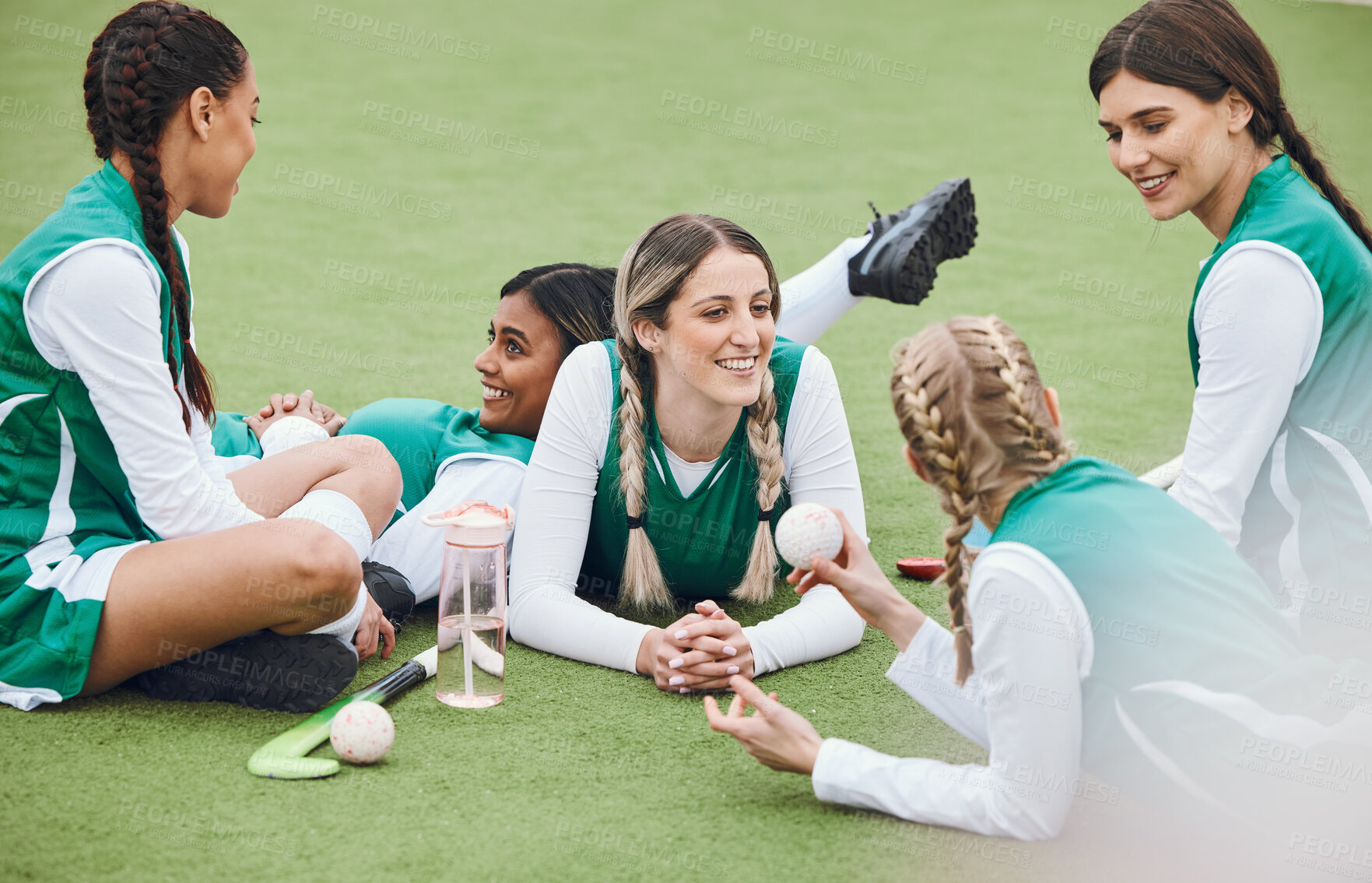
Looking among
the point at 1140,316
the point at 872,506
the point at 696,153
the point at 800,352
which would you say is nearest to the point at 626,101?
the point at 696,153

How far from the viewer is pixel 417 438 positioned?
3.37 meters

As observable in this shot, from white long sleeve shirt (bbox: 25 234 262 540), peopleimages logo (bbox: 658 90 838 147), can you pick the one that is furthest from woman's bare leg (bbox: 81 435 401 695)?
peopleimages logo (bbox: 658 90 838 147)

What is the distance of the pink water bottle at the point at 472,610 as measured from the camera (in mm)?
2557

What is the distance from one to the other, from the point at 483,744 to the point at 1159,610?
1.30 m

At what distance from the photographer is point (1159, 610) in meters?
1.87

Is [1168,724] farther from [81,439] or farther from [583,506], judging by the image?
[81,439]

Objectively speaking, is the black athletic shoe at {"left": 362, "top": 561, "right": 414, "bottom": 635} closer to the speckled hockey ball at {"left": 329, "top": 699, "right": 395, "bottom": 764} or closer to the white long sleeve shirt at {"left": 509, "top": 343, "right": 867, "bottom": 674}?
the white long sleeve shirt at {"left": 509, "top": 343, "right": 867, "bottom": 674}

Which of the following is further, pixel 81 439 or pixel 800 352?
pixel 800 352

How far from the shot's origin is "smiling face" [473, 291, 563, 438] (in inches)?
132

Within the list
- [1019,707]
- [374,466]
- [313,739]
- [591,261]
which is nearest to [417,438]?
[374,466]

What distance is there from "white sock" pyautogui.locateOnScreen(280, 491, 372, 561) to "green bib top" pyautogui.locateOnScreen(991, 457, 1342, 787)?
1.50m

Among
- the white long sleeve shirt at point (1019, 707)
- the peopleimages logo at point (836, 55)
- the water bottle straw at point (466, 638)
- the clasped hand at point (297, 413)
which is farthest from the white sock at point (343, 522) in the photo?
the peopleimages logo at point (836, 55)

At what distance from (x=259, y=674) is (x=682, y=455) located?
3.45 feet

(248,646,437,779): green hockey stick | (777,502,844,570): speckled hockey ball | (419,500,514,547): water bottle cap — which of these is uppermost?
(777,502,844,570): speckled hockey ball
